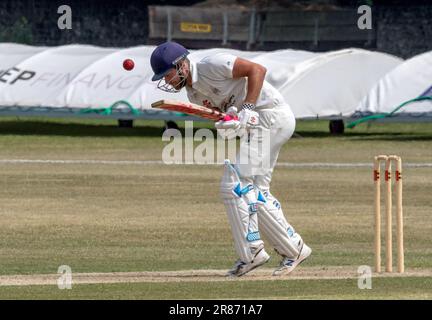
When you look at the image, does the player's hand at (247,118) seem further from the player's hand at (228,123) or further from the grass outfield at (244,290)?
the grass outfield at (244,290)

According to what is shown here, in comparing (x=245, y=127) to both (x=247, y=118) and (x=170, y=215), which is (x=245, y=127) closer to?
(x=247, y=118)

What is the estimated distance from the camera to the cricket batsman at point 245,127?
12.5 metres

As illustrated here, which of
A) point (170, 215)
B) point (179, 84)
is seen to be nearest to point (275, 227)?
point (179, 84)

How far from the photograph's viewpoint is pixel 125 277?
13086mm

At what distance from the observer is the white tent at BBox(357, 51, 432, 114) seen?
35.7 meters

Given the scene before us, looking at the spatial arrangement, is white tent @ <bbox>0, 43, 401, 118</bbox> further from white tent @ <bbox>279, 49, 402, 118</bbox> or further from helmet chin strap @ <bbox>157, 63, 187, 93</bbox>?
helmet chin strap @ <bbox>157, 63, 187, 93</bbox>

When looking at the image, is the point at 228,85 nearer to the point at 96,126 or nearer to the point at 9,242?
the point at 9,242

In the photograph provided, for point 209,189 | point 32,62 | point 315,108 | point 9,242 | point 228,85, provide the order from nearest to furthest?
point 228,85 < point 9,242 < point 209,189 < point 315,108 < point 32,62

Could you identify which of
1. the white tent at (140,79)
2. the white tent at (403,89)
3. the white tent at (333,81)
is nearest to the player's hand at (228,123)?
the white tent at (140,79)

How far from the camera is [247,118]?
40.8 feet

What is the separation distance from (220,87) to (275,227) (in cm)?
129

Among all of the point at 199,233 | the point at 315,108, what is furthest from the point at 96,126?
the point at 199,233

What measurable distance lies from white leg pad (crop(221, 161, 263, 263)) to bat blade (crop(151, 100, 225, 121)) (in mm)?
460
